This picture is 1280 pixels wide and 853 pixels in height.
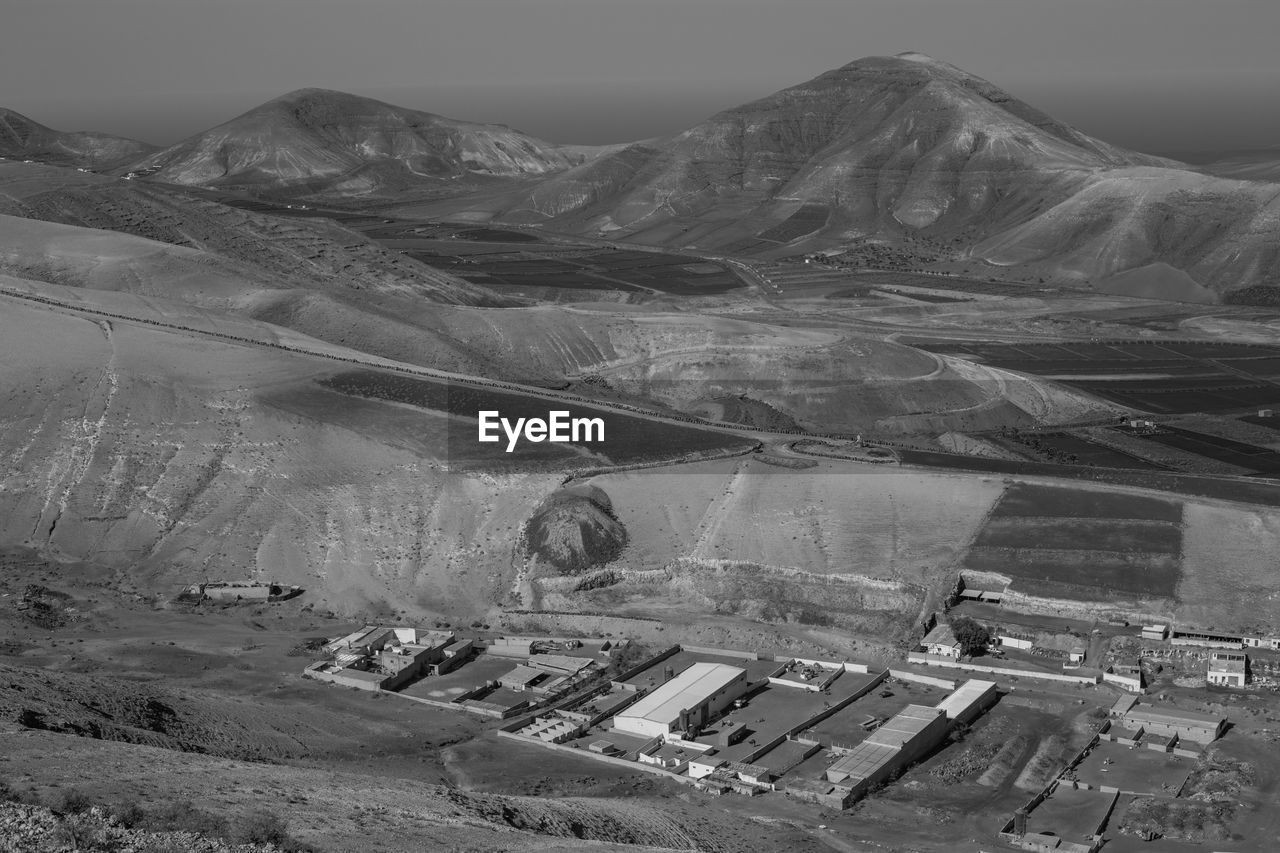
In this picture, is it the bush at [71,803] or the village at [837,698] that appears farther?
the village at [837,698]

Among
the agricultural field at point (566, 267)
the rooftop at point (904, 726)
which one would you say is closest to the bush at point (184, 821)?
the rooftop at point (904, 726)

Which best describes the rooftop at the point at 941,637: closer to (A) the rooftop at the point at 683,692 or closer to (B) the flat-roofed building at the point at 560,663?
(A) the rooftop at the point at 683,692

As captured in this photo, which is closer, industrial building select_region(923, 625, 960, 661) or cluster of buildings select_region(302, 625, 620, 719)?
cluster of buildings select_region(302, 625, 620, 719)

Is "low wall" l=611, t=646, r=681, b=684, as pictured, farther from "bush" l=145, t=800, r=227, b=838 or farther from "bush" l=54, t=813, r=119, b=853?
"bush" l=54, t=813, r=119, b=853

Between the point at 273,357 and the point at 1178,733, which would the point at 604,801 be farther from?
the point at 273,357

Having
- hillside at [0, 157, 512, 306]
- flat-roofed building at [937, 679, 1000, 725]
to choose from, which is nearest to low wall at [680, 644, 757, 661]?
flat-roofed building at [937, 679, 1000, 725]

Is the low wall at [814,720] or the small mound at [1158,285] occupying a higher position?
the small mound at [1158,285]
